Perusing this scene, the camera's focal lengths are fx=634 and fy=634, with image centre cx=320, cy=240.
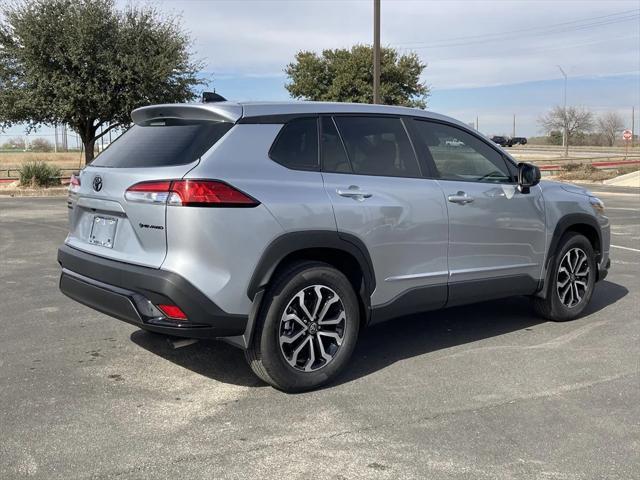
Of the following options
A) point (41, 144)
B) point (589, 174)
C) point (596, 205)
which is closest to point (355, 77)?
point (589, 174)

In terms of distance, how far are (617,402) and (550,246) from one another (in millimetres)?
1825

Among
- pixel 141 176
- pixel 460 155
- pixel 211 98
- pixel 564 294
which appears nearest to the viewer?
pixel 141 176

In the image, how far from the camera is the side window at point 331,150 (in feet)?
13.8

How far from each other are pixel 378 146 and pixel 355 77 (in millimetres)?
34310

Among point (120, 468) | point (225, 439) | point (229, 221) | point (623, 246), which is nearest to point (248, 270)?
point (229, 221)

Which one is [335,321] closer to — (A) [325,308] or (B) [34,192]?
(A) [325,308]

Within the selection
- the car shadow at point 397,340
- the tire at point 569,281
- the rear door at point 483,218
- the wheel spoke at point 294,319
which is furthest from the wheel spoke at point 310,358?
the tire at point 569,281

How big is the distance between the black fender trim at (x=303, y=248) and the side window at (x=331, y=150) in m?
0.47

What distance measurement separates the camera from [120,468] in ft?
10.1

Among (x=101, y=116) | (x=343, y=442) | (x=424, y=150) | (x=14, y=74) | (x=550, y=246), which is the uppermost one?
(x=14, y=74)

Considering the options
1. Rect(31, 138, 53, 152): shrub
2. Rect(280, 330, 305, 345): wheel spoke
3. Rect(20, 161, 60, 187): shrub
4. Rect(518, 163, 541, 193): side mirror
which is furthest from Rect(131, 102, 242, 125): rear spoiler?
Rect(31, 138, 53, 152): shrub

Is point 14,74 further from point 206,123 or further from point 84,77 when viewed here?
point 206,123

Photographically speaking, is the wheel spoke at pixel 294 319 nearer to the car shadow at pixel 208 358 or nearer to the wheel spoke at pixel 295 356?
the wheel spoke at pixel 295 356

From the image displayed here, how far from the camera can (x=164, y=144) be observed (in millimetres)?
3992
